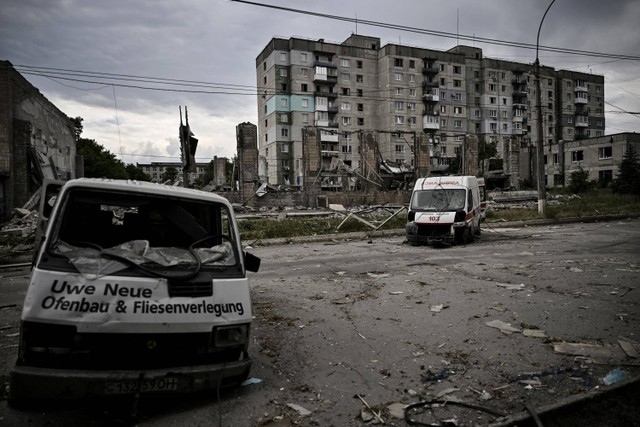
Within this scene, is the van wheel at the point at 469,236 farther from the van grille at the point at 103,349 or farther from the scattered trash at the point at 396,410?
the van grille at the point at 103,349

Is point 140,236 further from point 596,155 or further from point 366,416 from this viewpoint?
point 596,155

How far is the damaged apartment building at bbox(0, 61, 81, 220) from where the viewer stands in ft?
59.0

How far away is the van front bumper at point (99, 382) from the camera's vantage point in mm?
2510

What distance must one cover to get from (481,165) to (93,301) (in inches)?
1790

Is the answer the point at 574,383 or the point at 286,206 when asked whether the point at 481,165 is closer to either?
the point at 286,206

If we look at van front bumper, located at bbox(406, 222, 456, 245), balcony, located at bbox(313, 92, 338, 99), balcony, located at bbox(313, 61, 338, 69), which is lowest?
van front bumper, located at bbox(406, 222, 456, 245)

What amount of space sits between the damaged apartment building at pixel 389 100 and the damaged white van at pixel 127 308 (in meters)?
46.9

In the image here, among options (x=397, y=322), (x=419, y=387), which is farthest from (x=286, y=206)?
(x=419, y=387)

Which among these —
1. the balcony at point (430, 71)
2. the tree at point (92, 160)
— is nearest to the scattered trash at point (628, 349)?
the tree at point (92, 160)

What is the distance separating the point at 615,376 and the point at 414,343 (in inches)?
74.4

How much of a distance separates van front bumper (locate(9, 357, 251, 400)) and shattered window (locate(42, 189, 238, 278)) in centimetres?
68

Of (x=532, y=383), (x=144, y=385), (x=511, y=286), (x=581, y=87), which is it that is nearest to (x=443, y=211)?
(x=511, y=286)

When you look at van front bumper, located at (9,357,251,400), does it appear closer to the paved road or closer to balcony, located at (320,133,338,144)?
the paved road

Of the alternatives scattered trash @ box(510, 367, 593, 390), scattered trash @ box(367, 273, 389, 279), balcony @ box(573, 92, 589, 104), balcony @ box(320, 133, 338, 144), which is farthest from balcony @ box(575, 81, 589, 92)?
scattered trash @ box(510, 367, 593, 390)
